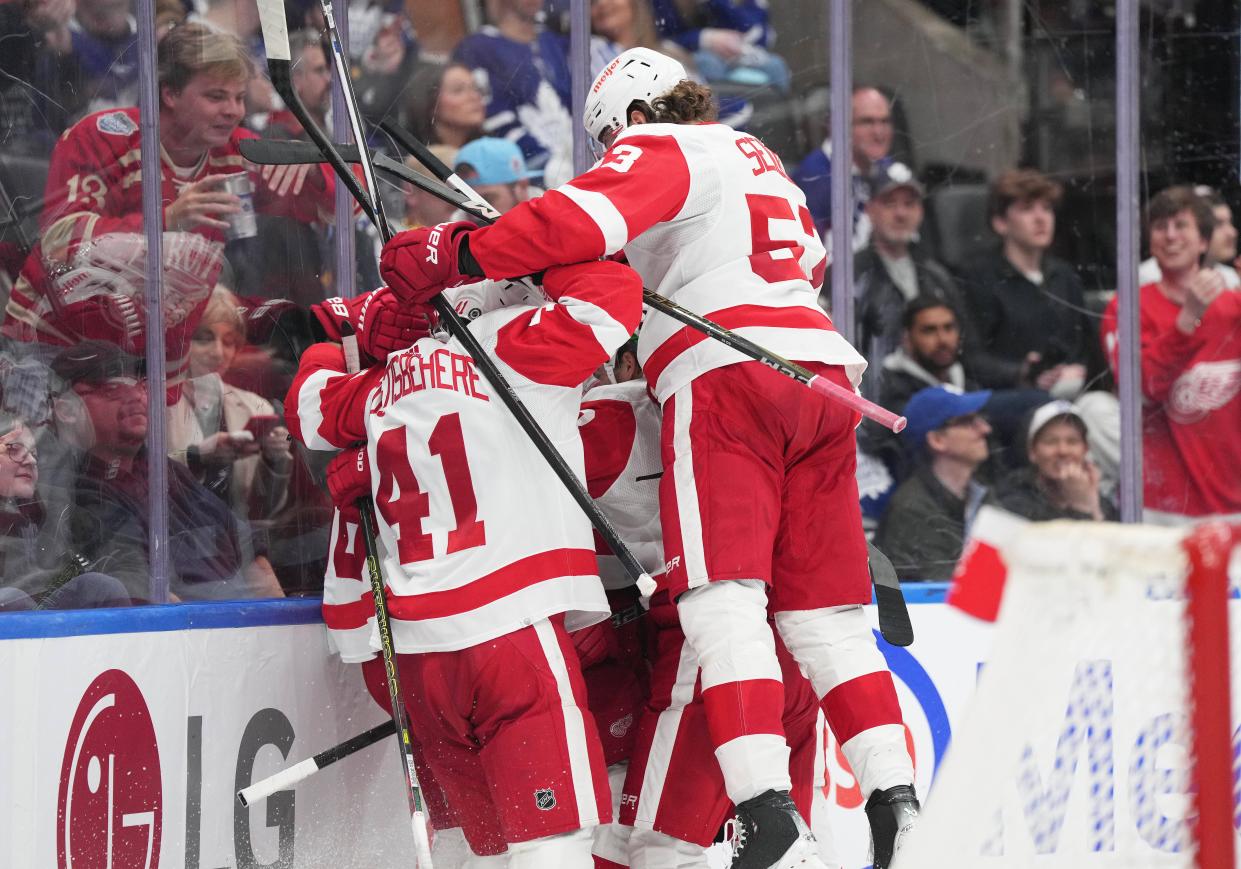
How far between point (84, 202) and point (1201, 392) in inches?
111

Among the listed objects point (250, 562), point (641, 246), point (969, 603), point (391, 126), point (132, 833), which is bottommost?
point (132, 833)

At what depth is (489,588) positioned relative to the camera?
2240mm

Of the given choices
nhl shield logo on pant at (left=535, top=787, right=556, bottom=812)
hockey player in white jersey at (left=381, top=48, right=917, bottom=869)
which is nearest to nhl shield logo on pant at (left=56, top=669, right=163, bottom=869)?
nhl shield logo on pant at (left=535, top=787, right=556, bottom=812)

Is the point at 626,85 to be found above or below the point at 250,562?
above

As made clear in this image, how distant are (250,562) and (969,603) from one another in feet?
6.08

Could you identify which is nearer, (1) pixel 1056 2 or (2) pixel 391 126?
(2) pixel 391 126

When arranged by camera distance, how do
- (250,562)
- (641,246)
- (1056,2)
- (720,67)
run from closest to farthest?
(641,246) → (250,562) → (720,67) → (1056,2)

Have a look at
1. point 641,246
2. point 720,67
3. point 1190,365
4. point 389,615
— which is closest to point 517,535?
point 389,615

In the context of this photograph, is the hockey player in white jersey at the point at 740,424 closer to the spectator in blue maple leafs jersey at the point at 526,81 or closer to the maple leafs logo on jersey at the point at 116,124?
the maple leafs logo on jersey at the point at 116,124

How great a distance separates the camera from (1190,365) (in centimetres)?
409

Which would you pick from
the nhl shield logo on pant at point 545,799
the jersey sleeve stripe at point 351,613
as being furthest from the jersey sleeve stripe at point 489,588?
the jersey sleeve stripe at point 351,613

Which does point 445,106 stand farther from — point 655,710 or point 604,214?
point 655,710

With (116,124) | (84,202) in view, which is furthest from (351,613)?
(116,124)

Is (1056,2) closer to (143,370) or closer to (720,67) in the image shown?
(720,67)
